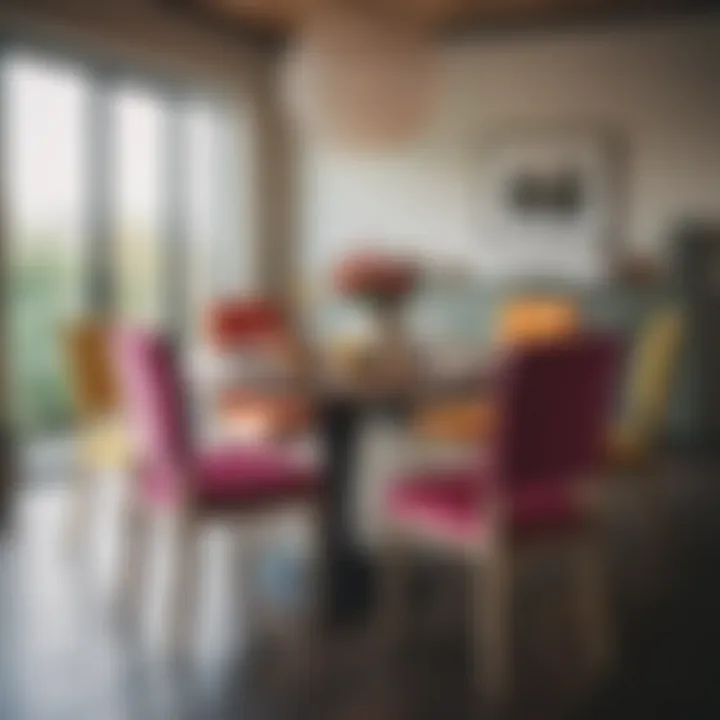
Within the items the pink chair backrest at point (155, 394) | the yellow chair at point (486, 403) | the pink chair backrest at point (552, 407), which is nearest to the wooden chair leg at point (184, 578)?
the pink chair backrest at point (155, 394)

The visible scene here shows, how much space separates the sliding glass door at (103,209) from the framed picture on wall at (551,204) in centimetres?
171

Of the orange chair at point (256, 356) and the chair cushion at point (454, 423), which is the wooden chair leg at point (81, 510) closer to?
the orange chair at point (256, 356)

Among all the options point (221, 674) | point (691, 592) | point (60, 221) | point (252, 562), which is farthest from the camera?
point (60, 221)

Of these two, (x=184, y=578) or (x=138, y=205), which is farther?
(x=138, y=205)

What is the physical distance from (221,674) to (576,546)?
1.06 metres

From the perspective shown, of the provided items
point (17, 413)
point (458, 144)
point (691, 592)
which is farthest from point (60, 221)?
point (691, 592)

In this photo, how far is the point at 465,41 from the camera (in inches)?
300

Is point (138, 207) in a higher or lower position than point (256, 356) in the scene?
higher

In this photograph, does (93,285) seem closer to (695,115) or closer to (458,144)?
(458,144)

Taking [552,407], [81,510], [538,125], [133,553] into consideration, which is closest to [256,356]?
[133,553]

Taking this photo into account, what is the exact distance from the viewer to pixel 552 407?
3.11m

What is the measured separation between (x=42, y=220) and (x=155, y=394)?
3.25m

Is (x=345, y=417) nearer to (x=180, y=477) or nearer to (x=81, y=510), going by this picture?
(x=180, y=477)

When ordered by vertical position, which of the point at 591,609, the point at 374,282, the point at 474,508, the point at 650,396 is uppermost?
the point at 374,282
